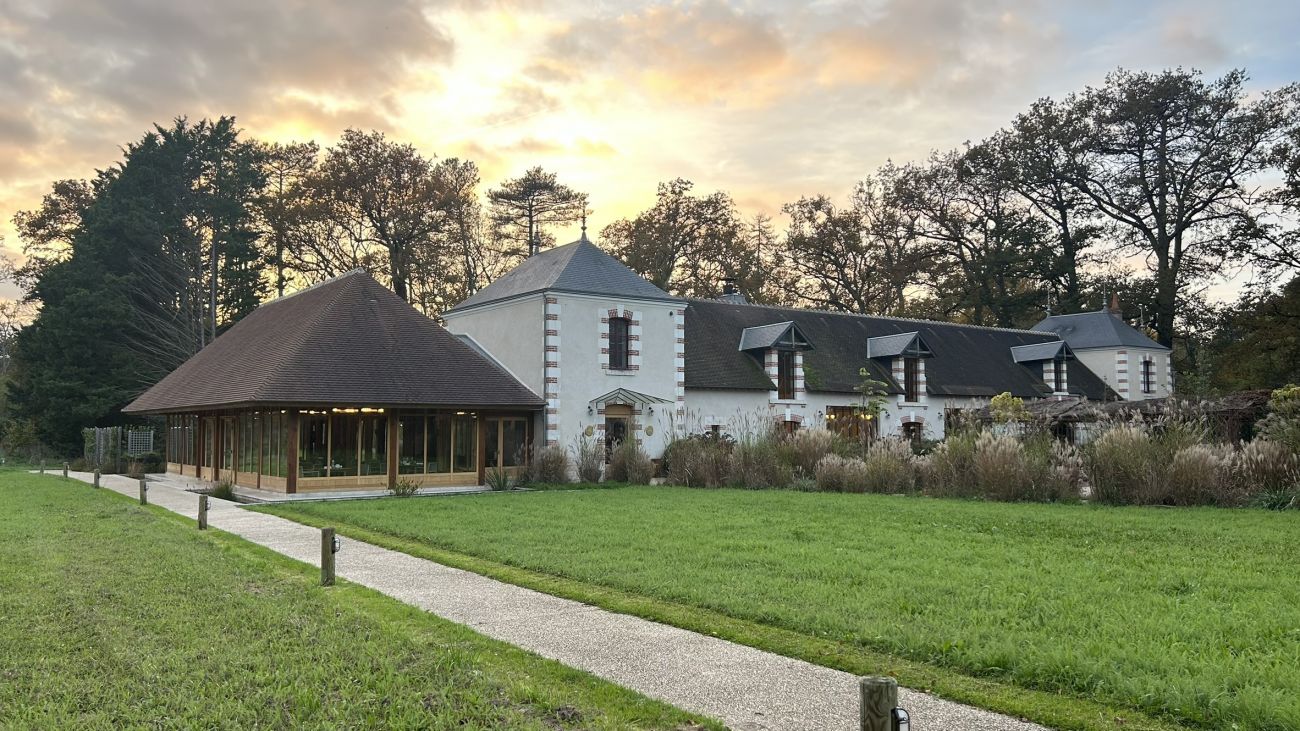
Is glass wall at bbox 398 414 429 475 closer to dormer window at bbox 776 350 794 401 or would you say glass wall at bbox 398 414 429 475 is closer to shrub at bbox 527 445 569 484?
shrub at bbox 527 445 569 484

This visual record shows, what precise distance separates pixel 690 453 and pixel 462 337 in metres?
9.80

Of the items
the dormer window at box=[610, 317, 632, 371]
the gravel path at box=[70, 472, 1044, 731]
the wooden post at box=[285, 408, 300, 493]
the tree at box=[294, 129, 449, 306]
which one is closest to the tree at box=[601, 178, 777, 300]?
the tree at box=[294, 129, 449, 306]

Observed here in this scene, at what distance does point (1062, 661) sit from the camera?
5352 mm

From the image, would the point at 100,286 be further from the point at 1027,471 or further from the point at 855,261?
the point at 1027,471

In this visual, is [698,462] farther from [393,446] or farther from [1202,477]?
[1202,477]

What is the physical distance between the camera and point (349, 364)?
21203 mm

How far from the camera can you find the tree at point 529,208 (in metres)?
40.8

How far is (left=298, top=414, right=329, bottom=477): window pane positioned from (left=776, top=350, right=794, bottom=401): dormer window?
13.0 meters

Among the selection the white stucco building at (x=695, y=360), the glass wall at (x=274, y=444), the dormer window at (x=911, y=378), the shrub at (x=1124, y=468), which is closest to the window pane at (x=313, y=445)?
the glass wall at (x=274, y=444)

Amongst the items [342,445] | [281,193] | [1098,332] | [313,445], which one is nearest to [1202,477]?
[342,445]

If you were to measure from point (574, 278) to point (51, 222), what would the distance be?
101ft

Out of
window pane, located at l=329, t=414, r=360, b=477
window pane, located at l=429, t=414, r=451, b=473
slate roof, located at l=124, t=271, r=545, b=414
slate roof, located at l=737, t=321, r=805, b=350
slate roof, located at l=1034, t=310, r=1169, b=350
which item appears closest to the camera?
slate roof, located at l=124, t=271, r=545, b=414

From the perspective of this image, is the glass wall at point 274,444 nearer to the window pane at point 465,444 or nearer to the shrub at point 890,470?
the window pane at point 465,444

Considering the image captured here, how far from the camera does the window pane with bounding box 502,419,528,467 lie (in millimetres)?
23547
